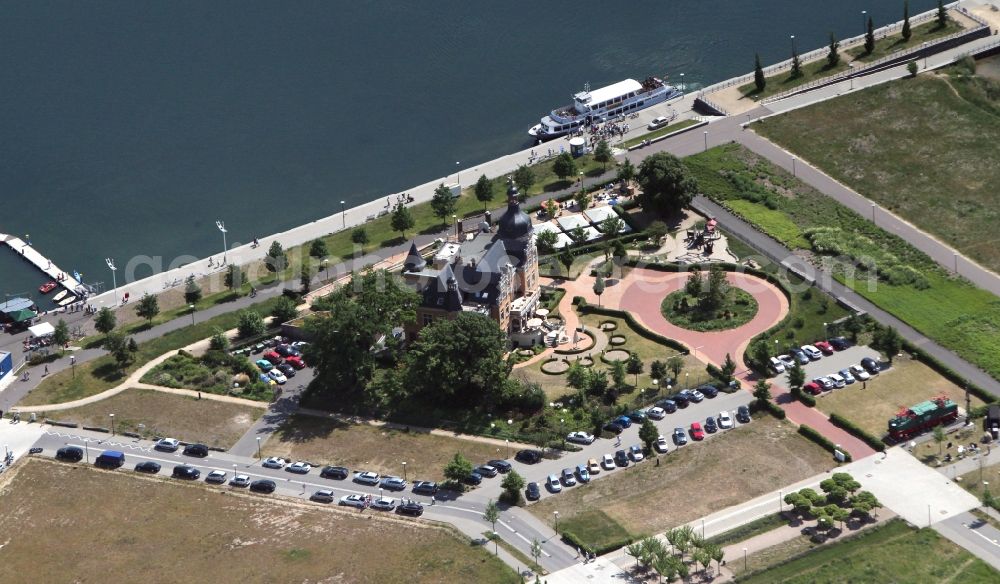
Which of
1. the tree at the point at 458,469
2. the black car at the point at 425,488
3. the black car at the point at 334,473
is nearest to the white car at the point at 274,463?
the black car at the point at 334,473

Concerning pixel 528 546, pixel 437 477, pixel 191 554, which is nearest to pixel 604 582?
pixel 528 546

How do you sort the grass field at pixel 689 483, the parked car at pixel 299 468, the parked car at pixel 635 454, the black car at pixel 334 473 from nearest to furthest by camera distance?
the grass field at pixel 689 483 < the parked car at pixel 635 454 < the black car at pixel 334 473 < the parked car at pixel 299 468

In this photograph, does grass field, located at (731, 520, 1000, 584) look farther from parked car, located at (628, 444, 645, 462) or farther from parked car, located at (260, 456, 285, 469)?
parked car, located at (260, 456, 285, 469)

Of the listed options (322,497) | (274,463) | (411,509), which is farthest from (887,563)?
(274,463)

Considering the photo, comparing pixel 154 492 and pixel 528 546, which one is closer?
pixel 528 546

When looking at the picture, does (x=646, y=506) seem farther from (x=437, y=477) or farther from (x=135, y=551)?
(x=135, y=551)

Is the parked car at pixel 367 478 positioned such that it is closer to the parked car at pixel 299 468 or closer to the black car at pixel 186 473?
the parked car at pixel 299 468

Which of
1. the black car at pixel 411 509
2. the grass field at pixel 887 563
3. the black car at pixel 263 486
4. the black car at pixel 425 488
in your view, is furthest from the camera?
the black car at pixel 263 486

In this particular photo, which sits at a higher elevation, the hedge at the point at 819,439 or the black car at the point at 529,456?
the black car at the point at 529,456
